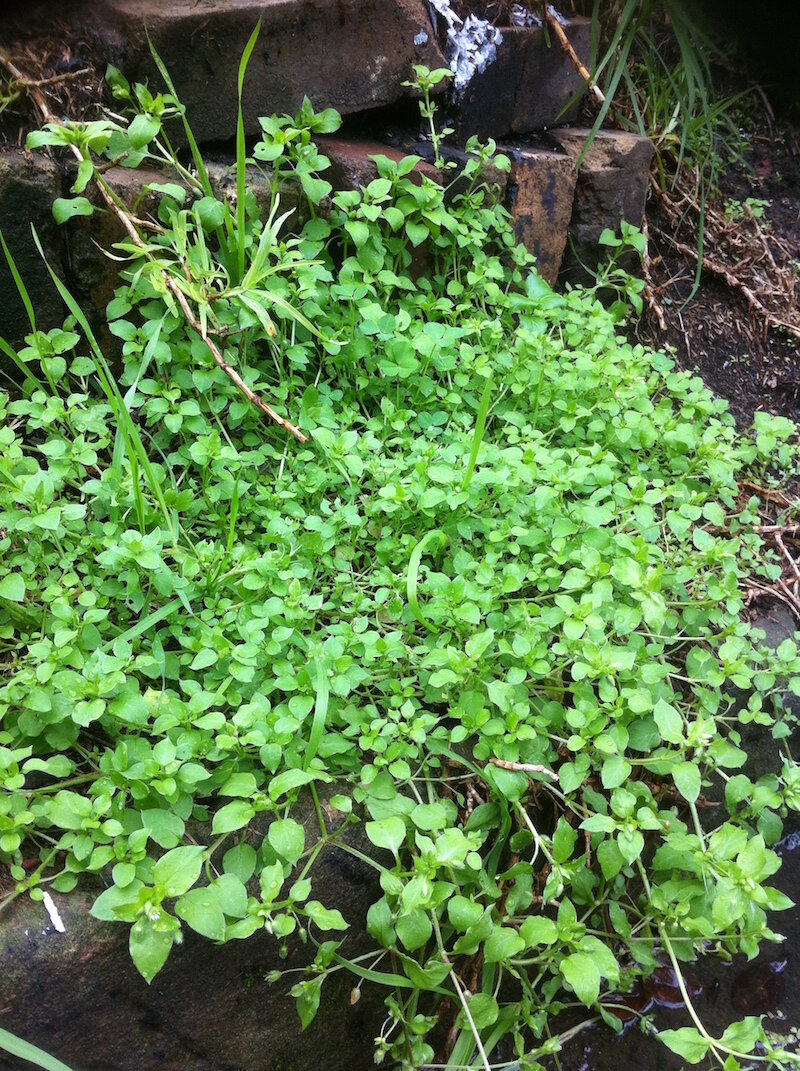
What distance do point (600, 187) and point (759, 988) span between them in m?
2.76

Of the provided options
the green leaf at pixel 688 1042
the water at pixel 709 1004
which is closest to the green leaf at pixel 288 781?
the green leaf at pixel 688 1042

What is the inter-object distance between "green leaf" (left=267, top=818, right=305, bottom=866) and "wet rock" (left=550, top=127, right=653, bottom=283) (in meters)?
2.42

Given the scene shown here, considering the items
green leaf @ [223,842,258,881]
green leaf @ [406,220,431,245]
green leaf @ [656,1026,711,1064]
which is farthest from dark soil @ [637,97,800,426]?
green leaf @ [223,842,258,881]

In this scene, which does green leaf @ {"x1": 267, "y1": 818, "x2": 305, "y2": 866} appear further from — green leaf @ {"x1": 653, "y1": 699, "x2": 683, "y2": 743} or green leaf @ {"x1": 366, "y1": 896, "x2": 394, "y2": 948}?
green leaf @ {"x1": 653, "y1": 699, "x2": 683, "y2": 743}

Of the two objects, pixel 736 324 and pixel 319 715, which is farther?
pixel 736 324

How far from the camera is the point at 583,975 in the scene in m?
1.52

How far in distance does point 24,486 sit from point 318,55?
1.68 m

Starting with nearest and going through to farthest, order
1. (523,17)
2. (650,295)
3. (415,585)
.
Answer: (415,585)
(523,17)
(650,295)

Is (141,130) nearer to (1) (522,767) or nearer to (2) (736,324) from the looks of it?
(1) (522,767)

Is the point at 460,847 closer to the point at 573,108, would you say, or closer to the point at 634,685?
the point at 634,685

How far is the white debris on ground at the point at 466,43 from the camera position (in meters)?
2.72

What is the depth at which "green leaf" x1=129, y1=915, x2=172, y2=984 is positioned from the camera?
1360 millimetres

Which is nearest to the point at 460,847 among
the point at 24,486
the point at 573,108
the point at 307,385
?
the point at 24,486

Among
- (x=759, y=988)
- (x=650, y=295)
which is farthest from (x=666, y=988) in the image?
(x=650, y=295)
